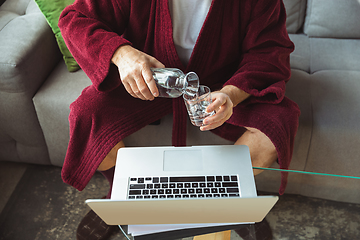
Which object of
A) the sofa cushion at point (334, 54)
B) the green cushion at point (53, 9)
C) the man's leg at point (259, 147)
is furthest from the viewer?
the sofa cushion at point (334, 54)

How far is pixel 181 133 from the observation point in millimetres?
1164

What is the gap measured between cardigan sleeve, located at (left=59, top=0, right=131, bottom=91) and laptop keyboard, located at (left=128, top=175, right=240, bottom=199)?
39 centimetres

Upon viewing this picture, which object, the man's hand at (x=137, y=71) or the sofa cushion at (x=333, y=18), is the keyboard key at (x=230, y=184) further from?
the sofa cushion at (x=333, y=18)

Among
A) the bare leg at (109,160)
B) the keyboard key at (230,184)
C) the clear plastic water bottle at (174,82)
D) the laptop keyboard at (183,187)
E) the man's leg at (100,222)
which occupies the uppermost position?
the clear plastic water bottle at (174,82)

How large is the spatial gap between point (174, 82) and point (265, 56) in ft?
1.33

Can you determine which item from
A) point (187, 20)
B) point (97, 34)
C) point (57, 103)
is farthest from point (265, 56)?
point (57, 103)

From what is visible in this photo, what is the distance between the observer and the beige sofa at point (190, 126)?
1.18 m

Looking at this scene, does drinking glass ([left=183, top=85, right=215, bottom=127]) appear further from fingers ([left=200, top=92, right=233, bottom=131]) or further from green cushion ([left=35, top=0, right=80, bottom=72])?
green cushion ([left=35, top=0, right=80, bottom=72])

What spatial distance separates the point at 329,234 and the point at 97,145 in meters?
0.74

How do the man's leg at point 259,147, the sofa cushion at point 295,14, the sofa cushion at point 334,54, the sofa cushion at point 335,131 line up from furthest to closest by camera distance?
1. the sofa cushion at point 295,14
2. the sofa cushion at point 334,54
3. the sofa cushion at point 335,131
4. the man's leg at point 259,147

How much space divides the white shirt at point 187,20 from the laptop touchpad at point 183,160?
18.3 inches

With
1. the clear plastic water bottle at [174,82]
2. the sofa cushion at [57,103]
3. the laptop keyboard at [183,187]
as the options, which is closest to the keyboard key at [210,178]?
the laptop keyboard at [183,187]

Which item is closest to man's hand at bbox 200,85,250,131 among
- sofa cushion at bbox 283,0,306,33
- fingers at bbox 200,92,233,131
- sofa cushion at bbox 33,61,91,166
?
fingers at bbox 200,92,233,131

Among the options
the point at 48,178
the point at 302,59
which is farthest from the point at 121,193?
the point at 302,59
